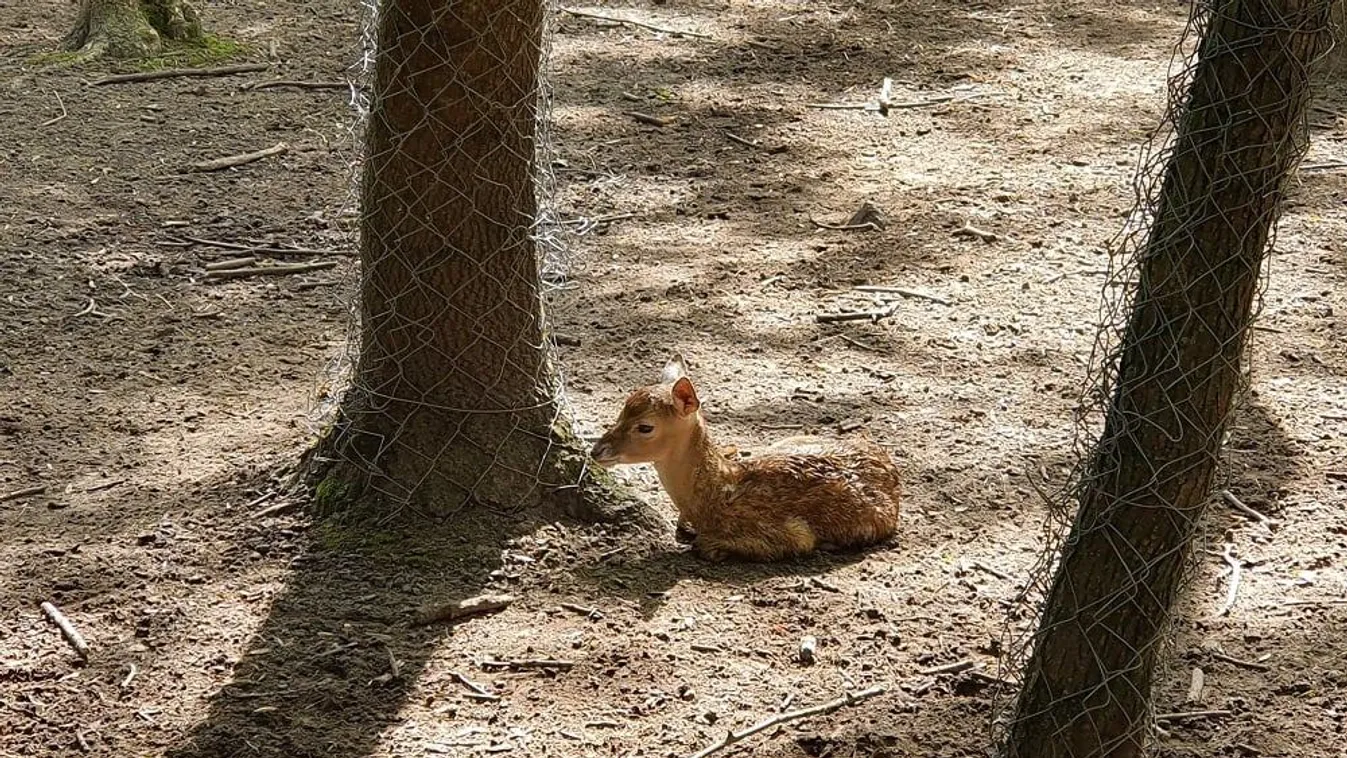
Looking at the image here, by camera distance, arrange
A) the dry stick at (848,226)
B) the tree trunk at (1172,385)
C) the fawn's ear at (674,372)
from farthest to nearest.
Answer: the dry stick at (848,226) < the fawn's ear at (674,372) < the tree trunk at (1172,385)

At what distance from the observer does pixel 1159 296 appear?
3240mm

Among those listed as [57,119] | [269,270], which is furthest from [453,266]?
[57,119]

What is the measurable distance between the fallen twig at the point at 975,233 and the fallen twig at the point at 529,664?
159 inches

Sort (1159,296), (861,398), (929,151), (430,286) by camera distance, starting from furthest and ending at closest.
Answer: (929,151)
(861,398)
(430,286)
(1159,296)

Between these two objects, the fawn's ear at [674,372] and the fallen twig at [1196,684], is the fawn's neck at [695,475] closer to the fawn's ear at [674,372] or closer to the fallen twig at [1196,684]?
the fawn's ear at [674,372]

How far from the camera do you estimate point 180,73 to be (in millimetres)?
9992

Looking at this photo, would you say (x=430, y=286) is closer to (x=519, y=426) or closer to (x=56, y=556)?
(x=519, y=426)

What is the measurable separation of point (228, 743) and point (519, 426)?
1.47 m

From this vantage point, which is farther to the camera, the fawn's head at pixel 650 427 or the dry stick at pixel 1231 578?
the fawn's head at pixel 650 427

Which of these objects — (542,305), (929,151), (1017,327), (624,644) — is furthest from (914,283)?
(624,644)

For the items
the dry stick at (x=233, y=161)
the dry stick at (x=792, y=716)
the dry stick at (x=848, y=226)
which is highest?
the dry stick at (x=848, y=226)

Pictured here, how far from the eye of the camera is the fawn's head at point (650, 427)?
5.00 meters

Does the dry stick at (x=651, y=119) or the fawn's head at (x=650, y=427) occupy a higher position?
the dry stick at (x=651, y=119)

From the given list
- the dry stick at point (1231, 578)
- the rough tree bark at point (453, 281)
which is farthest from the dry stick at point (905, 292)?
the rough tree bark at point (453, 281)
